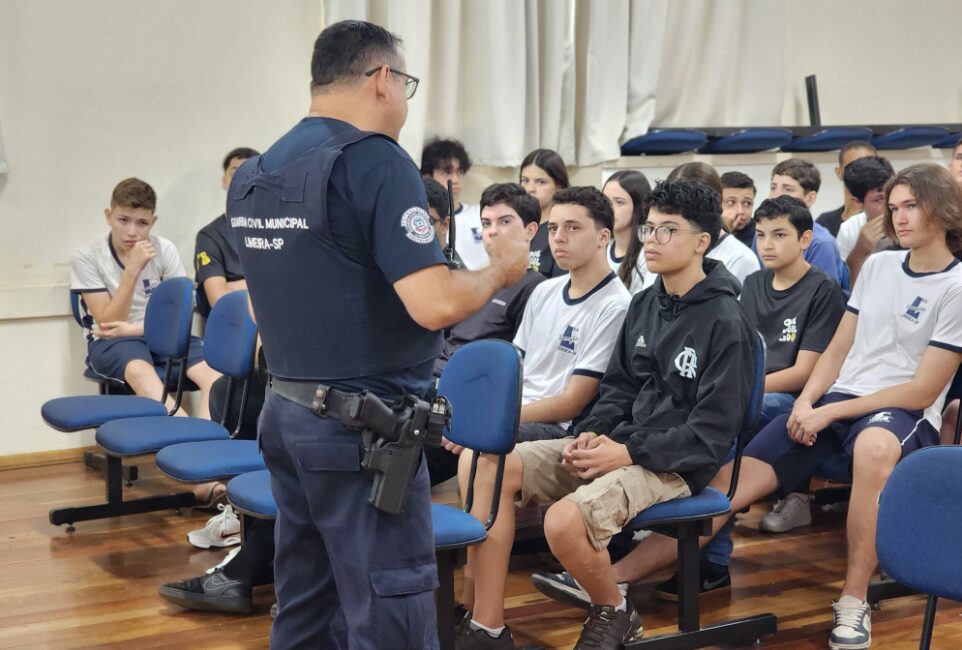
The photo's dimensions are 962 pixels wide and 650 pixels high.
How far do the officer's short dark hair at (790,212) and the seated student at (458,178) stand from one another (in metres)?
1.60

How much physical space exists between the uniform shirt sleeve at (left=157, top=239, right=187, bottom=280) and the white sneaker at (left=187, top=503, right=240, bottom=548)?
152 centimetres

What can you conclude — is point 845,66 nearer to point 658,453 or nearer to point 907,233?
point 907,233

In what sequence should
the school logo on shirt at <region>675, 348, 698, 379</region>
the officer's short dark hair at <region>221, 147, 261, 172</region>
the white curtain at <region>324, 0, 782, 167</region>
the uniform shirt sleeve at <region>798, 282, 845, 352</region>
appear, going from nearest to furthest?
the school logo on shirt at <region>675, 348, 698, 379</region> → the uniform shirt sleeve at <region>798, 282, 845, 352</region> → the officer's short dark hair at <region>221, 147, 261, 172</region> → the white curtain at <region>324, 0, 782, 167</region>

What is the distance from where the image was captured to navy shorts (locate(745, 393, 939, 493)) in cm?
312

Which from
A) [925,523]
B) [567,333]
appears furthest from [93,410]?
[925,523]

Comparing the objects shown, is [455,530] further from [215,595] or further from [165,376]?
[165,376]

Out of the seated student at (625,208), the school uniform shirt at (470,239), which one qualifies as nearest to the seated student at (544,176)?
the school uniform shirt at (470,239)

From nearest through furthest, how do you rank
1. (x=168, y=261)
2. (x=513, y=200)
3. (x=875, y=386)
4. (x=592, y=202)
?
1. (x=875, y=386)
2. (x=592, y=202)
3. (x=513, y=200)
4. (x=168, y=261)

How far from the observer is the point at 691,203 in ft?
9.89

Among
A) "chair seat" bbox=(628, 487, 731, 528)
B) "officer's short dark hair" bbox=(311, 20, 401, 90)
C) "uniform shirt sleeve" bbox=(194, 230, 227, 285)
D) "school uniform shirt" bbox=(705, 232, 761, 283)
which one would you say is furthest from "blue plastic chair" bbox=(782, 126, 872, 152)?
"officer's short dark hair" bbox=(311, 20, 401, 90)

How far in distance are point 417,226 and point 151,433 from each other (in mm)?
2106

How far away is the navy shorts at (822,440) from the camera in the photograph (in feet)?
10.2

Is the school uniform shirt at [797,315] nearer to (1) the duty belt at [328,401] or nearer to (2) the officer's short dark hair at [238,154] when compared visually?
(1) the duty belt at [328,401]

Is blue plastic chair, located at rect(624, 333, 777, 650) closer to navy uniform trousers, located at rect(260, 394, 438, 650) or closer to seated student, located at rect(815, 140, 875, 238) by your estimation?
navy uniform trousers, located at rect(260, 394, 438, 650)
